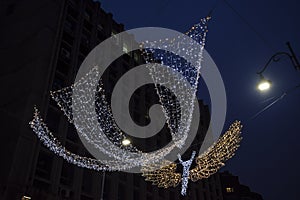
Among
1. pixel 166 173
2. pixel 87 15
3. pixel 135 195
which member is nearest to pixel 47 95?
pixel 166 173

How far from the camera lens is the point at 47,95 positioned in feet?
71.5

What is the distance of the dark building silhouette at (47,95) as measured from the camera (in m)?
18.9

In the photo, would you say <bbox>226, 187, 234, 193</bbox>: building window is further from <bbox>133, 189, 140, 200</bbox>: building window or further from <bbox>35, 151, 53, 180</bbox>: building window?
<bbox>35, 151, 53, 180</bbox>: building window

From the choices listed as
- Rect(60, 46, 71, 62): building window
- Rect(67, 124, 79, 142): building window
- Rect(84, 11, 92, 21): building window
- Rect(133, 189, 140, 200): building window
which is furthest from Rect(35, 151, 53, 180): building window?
Rect(84, 11, 92, 21): building window

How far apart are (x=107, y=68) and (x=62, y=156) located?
36.0 feet

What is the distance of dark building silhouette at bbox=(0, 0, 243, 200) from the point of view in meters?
18.9

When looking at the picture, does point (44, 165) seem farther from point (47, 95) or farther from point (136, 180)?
point (136, 180)

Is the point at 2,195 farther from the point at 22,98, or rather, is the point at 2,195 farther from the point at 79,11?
the point at 79,11

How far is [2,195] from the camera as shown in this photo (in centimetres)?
1719

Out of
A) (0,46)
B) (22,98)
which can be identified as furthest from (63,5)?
(22,98)

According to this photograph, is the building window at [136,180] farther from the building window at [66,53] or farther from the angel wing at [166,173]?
the building window at [66,53]

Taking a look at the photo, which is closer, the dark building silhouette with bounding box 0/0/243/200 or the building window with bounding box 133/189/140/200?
the dark building silhouette with bounding box 0/0/243/200

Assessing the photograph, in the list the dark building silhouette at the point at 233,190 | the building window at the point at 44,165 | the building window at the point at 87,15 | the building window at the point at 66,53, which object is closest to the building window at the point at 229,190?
the dark building silhouette at the point at 233,190

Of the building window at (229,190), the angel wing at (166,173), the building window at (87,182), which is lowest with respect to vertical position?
the angel wing at (166,173)
